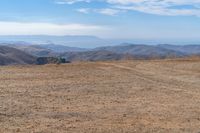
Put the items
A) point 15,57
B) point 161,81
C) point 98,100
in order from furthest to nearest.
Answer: point 15,57 → point 161,81 → point 98,100

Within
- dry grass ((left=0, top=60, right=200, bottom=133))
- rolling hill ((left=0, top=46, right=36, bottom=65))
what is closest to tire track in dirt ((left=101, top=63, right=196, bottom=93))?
dry grass ((left=0, top=60, right=200, bottom=133))

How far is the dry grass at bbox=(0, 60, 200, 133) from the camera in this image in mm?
13422

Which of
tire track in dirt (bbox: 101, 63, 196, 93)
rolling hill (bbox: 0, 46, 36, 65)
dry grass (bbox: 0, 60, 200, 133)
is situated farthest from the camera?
rolling hill (bbox: 0, 46, 36, 65)

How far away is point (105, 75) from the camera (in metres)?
26.4

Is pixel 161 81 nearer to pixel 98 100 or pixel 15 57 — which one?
pixel 98 100

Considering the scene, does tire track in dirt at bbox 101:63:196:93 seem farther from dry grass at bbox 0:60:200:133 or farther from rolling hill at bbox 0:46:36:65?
rolling hill at bbox 0:46:36:65

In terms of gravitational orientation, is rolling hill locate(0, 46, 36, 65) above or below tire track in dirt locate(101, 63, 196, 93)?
below

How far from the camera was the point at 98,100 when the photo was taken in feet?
58.9

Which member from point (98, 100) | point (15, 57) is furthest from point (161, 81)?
point (15, 57)

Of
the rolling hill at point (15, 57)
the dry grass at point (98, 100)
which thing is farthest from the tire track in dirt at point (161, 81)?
the rolling hill at point (15, 57)

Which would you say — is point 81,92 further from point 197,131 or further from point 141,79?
point 197,131

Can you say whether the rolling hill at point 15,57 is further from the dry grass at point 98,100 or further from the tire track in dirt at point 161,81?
the dry grass at point 98,100

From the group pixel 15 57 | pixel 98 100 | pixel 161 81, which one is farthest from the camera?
pixel 15 57

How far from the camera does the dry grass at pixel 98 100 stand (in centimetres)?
1342
